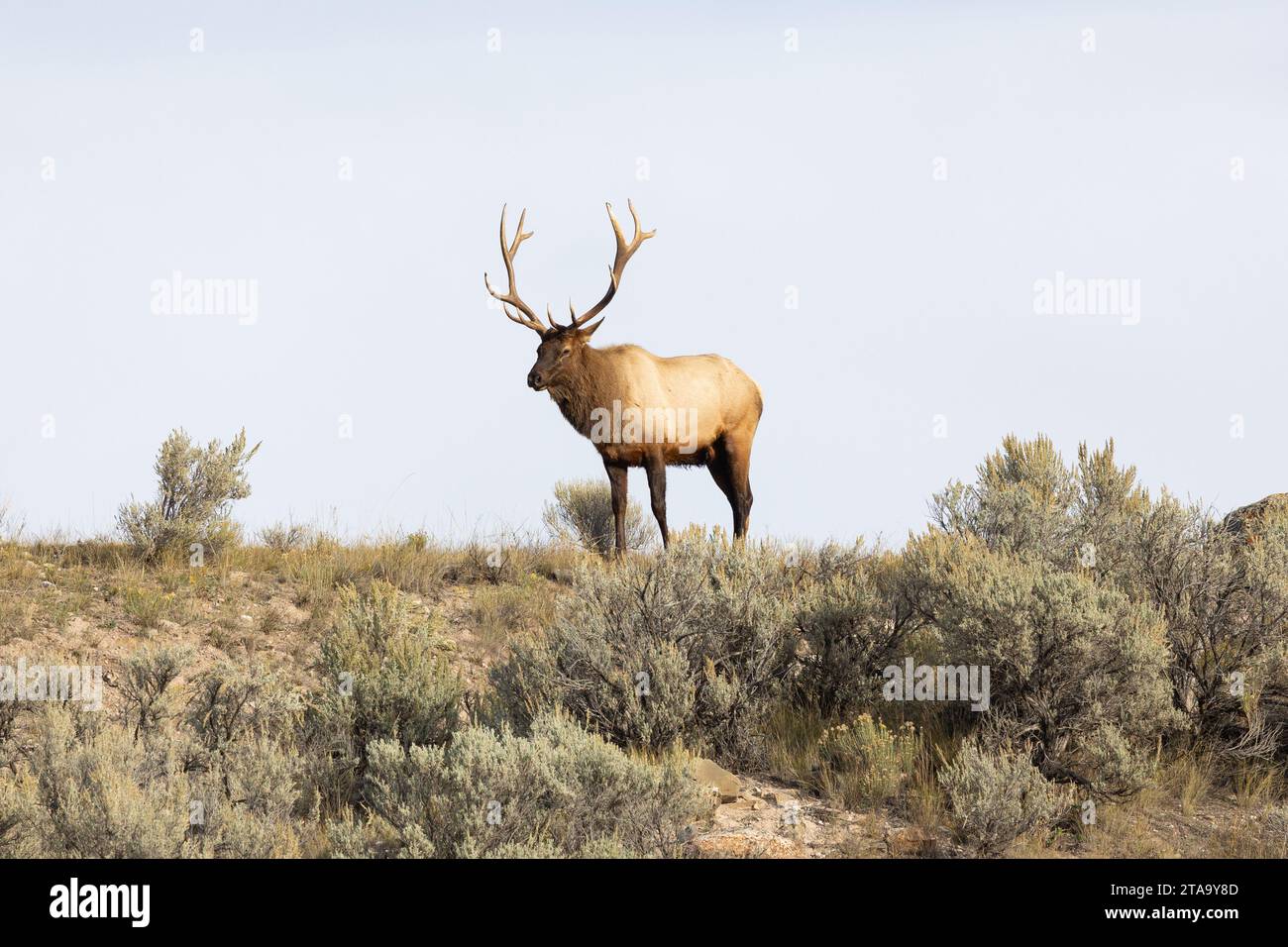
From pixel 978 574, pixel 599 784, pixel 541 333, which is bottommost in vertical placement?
pixel 599 784

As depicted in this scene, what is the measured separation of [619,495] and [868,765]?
6702mm

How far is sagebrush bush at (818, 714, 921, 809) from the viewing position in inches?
290

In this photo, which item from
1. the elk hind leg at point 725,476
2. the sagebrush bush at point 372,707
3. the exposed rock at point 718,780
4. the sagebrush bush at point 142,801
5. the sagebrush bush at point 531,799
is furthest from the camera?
the elk hind leg at point 725,476

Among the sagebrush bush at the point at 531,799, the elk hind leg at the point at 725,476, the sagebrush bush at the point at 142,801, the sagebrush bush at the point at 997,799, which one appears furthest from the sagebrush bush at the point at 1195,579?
the sagebrush bush at the point at 142,801

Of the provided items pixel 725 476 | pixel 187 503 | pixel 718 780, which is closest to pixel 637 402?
pixel 725 476

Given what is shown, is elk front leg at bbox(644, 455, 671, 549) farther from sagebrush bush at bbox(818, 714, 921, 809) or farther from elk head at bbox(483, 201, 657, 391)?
sagebrush bush at bbox(818, 714, 921, 809)

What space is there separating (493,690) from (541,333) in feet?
21.2

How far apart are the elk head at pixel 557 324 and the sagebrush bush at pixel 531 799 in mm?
7587

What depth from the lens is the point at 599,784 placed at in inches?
258

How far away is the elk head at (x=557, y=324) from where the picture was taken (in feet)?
45.9

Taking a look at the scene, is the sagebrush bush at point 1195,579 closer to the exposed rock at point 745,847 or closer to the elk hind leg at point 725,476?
the exposed rock at point 745,847

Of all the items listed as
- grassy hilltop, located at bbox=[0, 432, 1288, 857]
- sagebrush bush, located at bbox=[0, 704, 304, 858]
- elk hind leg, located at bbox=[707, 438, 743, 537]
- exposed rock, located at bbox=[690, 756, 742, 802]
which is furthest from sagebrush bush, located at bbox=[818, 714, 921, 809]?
elk hind leg, located at bbox=[707, 438, 743, 537]
